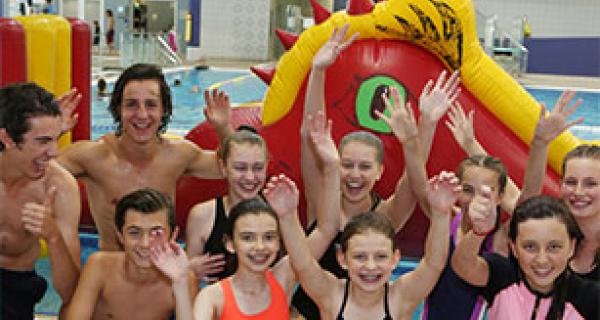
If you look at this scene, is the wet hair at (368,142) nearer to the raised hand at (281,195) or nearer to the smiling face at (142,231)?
the raised hand at (281,195)

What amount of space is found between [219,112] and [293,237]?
40.5 inches

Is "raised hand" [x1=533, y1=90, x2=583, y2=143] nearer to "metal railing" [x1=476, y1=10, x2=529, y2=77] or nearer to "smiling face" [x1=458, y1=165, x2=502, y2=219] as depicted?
"smiling face" [x1=458, y1=165, x2=502, y2=219]

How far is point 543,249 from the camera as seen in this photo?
6.84 feet

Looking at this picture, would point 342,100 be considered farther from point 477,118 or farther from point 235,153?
point 235,153

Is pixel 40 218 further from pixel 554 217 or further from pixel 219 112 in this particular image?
pixel 554 217

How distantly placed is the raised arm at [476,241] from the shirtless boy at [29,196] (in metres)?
1.24

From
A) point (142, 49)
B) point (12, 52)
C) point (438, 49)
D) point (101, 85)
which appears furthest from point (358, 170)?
point (142, 49)

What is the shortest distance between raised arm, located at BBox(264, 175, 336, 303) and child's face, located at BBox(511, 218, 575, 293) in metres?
0.61

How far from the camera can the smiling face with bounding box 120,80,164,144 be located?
9.41 feet

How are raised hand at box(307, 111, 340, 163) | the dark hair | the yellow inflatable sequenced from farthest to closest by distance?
the dark hair, the yellow inflatable, raised hand at box(307, 111, 340, 163)

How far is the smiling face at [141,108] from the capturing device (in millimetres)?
2869

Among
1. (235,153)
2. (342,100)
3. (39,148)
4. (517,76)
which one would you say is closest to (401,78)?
(342,100)

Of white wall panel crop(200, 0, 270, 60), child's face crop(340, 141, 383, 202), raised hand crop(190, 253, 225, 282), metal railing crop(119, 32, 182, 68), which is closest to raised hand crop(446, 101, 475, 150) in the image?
child's face crop(340, 141, 383, 202)

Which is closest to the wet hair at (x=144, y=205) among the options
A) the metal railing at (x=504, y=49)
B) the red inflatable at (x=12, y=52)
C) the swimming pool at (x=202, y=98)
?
the red inflatable at (x=12, y=52)
